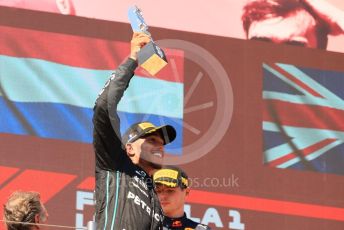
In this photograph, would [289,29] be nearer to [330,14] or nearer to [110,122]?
[330,14]

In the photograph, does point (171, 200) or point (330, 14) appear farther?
point (330, 14)

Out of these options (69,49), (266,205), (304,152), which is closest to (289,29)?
(304,152)

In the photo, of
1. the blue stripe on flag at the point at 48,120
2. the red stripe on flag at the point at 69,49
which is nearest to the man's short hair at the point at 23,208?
the blue stripe on flag at the point at 48,120

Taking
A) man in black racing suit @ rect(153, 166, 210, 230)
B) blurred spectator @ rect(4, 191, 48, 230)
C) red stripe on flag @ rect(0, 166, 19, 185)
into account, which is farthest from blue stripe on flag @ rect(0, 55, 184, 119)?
blurred spectator @ rect(4, 191, 48, 230)

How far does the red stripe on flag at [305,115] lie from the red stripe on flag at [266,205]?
694mm

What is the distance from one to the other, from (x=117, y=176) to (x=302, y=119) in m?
3.94

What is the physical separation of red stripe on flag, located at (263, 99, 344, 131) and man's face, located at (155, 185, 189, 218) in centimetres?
269

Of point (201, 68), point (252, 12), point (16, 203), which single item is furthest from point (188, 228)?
point (252, 12)

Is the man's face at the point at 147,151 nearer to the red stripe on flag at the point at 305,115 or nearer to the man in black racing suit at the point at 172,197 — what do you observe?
the man in black racing suit at the point at 172,197

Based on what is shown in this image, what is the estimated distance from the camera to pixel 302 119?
812cm

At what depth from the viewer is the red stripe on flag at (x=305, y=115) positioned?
8.05m

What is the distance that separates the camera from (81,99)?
7293mm

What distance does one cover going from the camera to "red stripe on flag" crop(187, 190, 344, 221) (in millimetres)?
7438

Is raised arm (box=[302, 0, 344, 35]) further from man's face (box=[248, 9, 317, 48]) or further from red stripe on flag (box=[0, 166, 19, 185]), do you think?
red stripe on flag (box=[0, 166, 19, 185])
